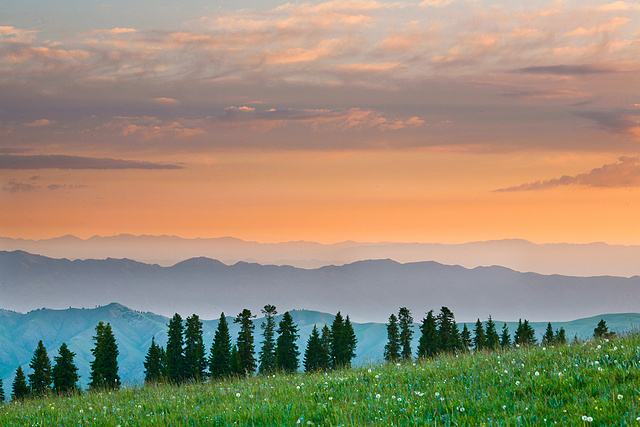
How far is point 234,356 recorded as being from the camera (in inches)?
2677

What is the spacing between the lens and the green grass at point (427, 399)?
11.8 metres

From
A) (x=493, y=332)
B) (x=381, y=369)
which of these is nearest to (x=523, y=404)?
(x=381, y=369)

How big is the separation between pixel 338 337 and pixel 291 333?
5.16m

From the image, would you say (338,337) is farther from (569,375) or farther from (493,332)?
(569,375)

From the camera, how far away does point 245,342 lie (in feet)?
214

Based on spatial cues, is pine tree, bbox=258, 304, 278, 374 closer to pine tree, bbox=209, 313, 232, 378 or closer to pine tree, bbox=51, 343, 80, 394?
pine tree, bbox=209, 313, 232, 378

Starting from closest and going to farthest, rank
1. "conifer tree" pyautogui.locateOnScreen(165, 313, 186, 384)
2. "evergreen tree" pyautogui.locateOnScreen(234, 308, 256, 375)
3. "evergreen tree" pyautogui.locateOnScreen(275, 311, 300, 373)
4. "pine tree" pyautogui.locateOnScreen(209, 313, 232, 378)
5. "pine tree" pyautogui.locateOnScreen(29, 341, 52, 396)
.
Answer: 1. "evergreen tree" pyautogui.locateOnScreen(234, 308, 256, 375)
2. "conifer tree" pyautogui.locateOnScreen(165, 313, 186, 384)
3. "pine tree" pyautogui.locateOnScreen(209, 313, 232, 378)
4. "pine tree" pyautogui.locateOnScreen(29, 341, 52, 396)
5. "evergreen tree" pyautogui.locateOnScreen(275, 311, 300, 373)

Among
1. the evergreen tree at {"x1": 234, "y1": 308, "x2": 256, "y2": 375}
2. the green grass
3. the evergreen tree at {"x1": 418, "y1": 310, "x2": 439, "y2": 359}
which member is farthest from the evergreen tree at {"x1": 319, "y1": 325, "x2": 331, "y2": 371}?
the green grass

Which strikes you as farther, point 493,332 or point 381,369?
point 493,332

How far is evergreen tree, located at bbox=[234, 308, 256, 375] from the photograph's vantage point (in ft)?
208

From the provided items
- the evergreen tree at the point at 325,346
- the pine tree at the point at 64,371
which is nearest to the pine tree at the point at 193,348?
the pine tree at the point at 64,371

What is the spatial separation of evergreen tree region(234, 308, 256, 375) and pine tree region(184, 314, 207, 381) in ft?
13.9

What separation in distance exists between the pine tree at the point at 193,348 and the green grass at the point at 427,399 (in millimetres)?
47046

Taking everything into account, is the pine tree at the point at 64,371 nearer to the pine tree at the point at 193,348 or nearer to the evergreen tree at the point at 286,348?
the pine tree at the point at 193,348
